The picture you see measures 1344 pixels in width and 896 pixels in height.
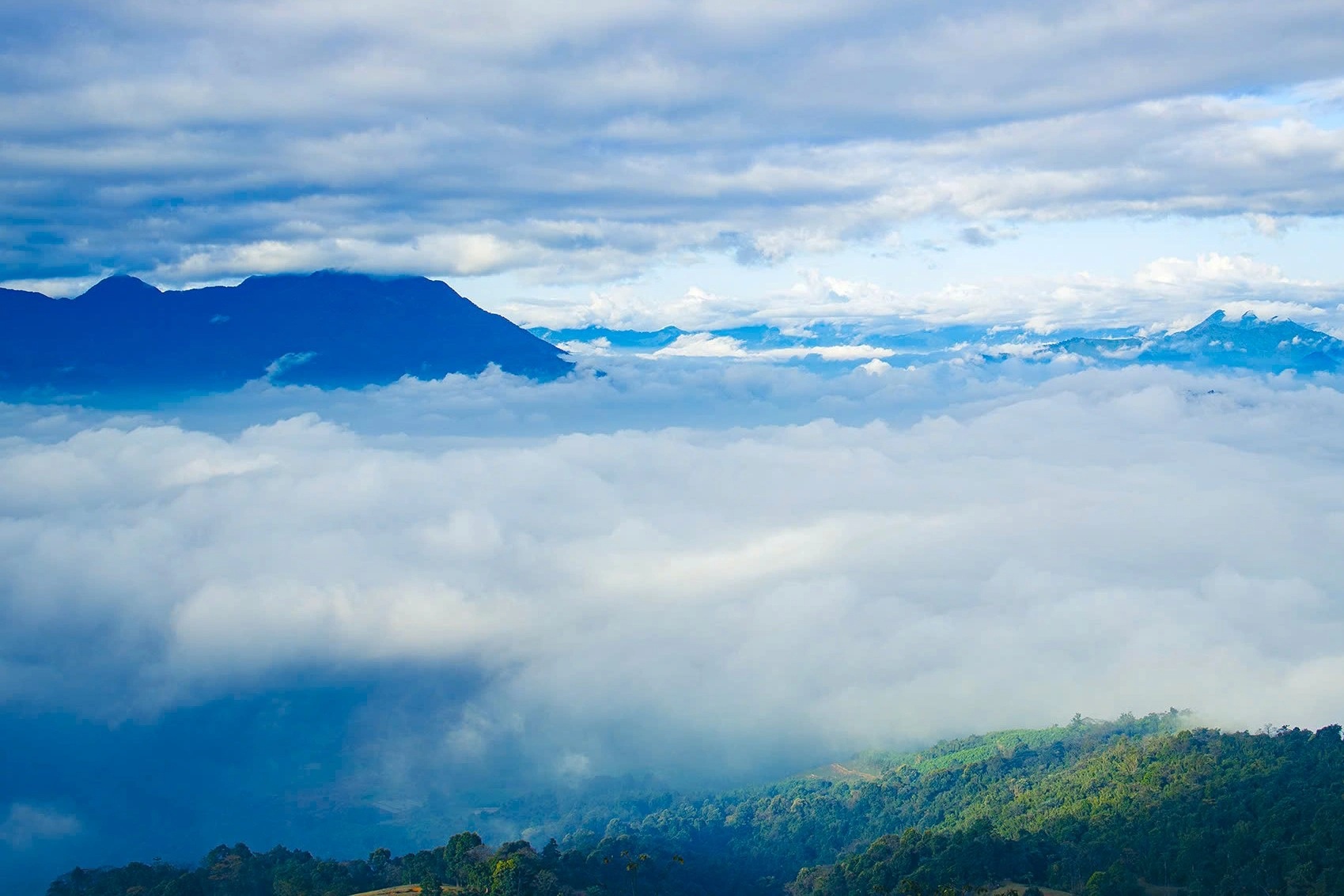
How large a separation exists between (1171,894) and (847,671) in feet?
275

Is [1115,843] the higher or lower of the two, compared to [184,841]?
higher

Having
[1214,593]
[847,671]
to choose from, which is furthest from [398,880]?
[1214,593]

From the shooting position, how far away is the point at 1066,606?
168 metres

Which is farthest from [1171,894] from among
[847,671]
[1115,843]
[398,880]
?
[847,671]

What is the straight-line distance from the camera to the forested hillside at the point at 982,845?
65500 mm

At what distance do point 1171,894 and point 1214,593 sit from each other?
119960 millimetres

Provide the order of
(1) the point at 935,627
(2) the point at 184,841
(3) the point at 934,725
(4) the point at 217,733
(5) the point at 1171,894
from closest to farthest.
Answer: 1. (5) the point at 1171,894
2. (2) the point at 184,841
3. (3) the point at 934,725
4. (4) the point at 217,733
5. (1) the point at 935,627

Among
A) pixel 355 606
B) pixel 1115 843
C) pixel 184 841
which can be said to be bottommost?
pixel 184 841

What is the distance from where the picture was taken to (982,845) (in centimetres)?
6925

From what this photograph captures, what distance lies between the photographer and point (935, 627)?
532 ft

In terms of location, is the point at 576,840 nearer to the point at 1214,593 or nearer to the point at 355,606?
the point at 355,606

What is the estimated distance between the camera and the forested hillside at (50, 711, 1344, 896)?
215 feet

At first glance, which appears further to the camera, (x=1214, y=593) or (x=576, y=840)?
(x=1214, y=593)

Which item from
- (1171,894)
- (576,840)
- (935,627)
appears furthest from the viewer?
(935,627)
